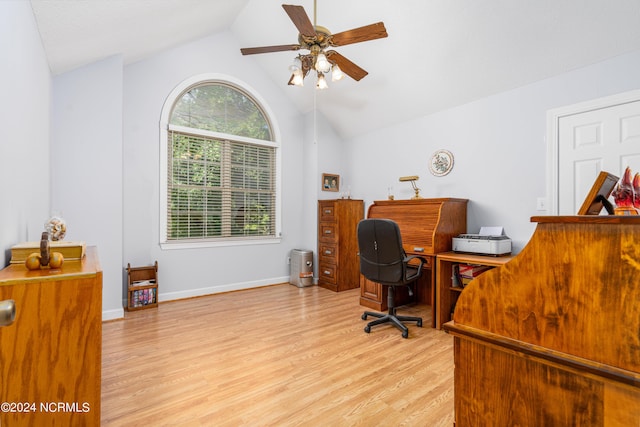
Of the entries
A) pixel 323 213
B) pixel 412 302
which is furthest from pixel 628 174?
pixel 323 213

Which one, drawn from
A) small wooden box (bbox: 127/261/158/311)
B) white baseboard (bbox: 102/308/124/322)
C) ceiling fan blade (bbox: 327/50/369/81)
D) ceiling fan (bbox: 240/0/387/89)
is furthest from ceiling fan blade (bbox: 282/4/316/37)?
white baseboard (bbox: 102/308/124/322)

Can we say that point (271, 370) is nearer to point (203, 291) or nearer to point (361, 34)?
point (203, 291)

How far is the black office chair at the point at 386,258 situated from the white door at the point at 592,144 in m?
1.55

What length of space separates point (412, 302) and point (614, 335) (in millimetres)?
3254

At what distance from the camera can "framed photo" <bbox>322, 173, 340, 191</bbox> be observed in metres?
4.92

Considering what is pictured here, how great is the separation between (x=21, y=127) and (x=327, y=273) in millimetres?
3719

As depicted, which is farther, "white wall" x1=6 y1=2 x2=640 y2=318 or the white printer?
the white printer

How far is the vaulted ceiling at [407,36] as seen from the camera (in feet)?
7.72

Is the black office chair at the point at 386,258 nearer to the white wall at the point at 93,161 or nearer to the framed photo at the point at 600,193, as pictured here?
the framed photo at the point at 600,193

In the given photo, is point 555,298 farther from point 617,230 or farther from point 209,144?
point 209,144

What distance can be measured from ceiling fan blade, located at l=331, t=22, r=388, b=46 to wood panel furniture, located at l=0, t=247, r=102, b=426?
239 centimetres

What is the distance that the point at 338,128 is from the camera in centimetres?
508

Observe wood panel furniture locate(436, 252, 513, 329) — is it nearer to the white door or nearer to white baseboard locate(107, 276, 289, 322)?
the white door

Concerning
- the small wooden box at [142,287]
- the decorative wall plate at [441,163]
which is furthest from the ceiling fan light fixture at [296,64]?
the small wooden box at [142,287]
